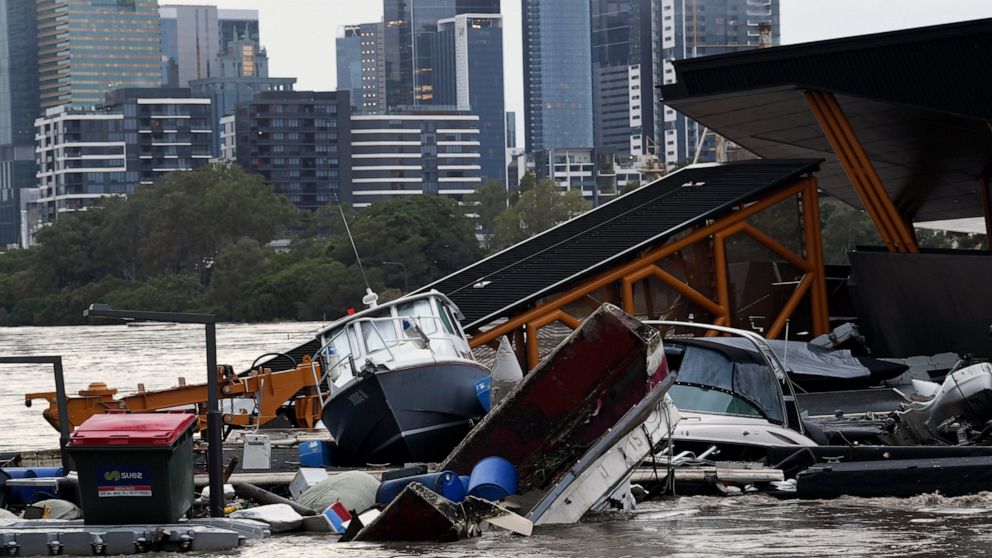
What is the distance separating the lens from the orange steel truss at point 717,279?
1271 inches

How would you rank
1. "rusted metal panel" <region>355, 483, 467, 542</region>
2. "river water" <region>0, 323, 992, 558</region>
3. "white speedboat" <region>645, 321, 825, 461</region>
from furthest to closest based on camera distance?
"white speedboat" <region>645, 321, 825, 461</region> → "rusted metal panel" <region>355, 483, 467, 542</region> → "river water" <region>0, 323, 992, 558</region>

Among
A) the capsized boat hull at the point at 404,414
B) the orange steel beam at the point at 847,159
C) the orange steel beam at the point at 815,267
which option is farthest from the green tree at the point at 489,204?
the capsized boat hull at the point at 404,414

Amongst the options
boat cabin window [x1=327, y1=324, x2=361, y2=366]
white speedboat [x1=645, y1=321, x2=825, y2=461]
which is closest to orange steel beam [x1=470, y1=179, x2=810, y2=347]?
boat cabin window [x1=327, y1=324, x2=361, y2=366]

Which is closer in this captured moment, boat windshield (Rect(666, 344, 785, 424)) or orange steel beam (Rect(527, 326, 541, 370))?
boat windshield (Rect(666, 344, 785, 424))

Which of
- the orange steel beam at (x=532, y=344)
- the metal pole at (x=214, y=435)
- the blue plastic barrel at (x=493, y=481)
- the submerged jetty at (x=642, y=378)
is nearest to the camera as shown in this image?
the metal pole at (x=214, y=435)

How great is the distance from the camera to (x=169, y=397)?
90.2ft

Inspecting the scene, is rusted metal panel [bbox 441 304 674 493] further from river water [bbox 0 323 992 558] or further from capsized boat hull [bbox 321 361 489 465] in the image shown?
capsized boat hull [bbox 321 361 489 465]

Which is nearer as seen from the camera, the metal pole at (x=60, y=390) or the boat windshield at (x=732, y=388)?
the metal pole at (x=60, y=390)

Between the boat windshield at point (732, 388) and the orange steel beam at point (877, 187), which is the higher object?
the orange steel beam at point (877, 187)

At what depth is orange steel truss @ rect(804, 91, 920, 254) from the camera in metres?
33.8

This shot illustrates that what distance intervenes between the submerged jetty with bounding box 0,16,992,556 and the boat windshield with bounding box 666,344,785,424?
0.03 meters

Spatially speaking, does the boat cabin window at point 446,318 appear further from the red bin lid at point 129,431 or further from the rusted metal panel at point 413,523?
the red bin lid at point 129,431

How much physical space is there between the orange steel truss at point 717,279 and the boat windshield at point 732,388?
9965mm

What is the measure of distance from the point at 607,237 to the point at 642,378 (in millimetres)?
17667
